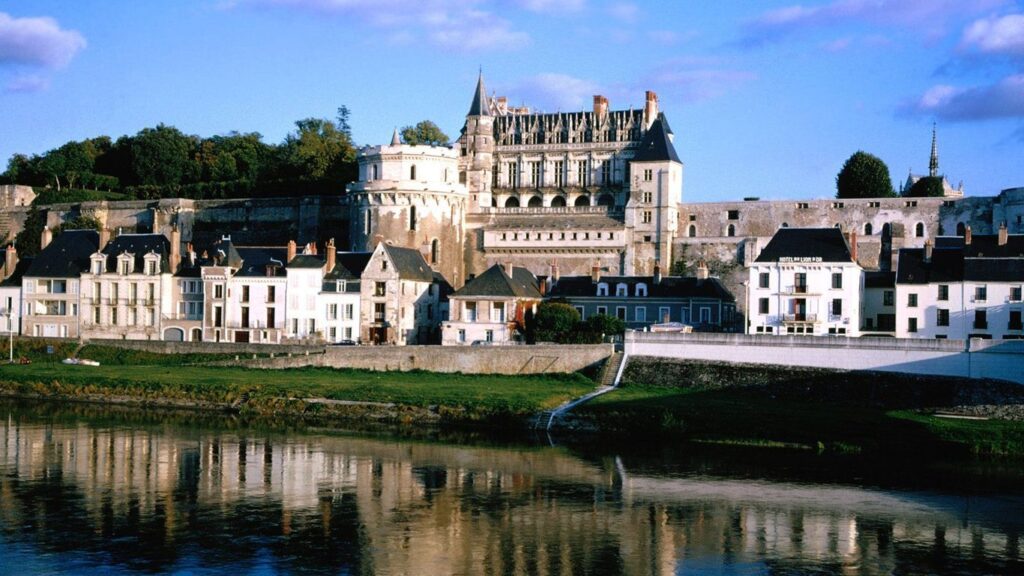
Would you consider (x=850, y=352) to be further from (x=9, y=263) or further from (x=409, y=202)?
(x=9, y=263)

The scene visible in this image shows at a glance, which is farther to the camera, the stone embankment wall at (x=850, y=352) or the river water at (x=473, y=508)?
the stone embankment wall at (x=850, y=352)

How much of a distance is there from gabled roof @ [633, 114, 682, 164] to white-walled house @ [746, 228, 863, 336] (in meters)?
19.5

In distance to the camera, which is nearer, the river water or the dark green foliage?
the river water

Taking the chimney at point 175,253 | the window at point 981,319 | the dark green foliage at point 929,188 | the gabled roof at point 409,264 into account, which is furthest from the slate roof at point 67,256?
the dark green foliage at point 929,188

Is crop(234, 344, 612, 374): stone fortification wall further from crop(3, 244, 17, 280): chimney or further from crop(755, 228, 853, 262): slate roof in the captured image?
crop(3, 244, 17, 280): chimney

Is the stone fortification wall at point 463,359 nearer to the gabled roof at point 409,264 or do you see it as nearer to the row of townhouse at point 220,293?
the row of townhouse at point 220,293

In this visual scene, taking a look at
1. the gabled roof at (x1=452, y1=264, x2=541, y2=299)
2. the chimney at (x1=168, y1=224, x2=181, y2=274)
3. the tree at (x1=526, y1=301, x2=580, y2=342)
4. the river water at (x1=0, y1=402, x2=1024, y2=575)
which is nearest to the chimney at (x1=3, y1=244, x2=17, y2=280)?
the chimney at (x1=168, y1=224, x2=181, y2=274)

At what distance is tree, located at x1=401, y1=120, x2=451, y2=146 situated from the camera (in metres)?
88.9

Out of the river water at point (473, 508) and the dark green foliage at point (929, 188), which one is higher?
the dark green foliage at point (929, 188)

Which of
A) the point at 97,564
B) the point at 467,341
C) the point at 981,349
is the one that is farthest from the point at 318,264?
the point at 97,564

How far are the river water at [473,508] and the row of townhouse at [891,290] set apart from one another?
46.8 ft

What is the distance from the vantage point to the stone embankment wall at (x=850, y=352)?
135 feet

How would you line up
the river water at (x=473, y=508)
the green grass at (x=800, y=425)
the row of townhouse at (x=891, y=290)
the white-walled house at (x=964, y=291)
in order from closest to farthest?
the river water at (x=473, y=508) → the green grass at (x=800, y=425) → the white-walled house at (x=964, y=291) → the row of townhouse at (x=891, y=290)

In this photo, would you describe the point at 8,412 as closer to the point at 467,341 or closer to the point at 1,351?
Result: the point at 1,351
